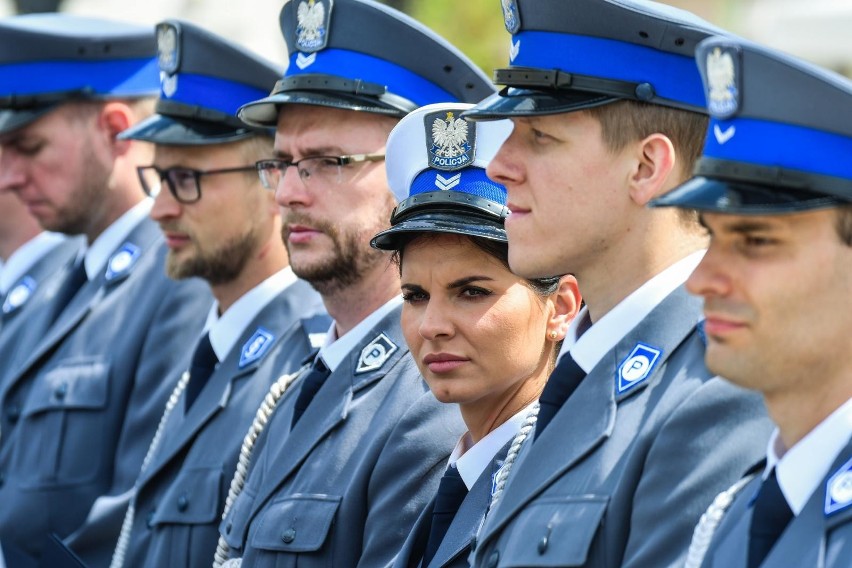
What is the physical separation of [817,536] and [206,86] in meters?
3.40

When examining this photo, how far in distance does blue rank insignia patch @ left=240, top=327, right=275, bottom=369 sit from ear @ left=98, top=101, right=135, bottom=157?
158cm

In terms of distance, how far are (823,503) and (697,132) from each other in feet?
3.13

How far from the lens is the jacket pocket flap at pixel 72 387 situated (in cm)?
582

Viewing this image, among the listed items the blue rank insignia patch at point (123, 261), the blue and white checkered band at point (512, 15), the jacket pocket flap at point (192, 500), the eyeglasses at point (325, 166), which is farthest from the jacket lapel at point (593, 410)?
the blue rank insignia patch at point (123, 261)

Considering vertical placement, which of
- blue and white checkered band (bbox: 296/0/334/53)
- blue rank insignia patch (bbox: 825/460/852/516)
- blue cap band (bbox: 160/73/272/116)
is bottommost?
blue cap band (bbox: 160/73/272/116)

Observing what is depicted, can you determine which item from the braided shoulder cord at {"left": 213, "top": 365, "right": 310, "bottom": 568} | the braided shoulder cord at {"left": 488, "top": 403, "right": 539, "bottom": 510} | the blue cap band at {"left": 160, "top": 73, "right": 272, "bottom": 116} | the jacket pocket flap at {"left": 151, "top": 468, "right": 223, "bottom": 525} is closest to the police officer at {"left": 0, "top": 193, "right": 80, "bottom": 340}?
the blue cap band at {"left": 160, "top": 73, "right": 272, "bottom": 116}

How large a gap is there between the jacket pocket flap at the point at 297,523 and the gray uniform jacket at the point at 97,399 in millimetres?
1506

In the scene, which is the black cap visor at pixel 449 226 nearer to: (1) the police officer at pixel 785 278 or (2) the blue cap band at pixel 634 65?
(2) the blue cap band at pixel 634 65

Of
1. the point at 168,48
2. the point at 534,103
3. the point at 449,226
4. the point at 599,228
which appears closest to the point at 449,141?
the point at 449,226

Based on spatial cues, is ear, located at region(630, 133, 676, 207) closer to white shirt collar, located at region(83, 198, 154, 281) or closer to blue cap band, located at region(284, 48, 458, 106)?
blue cap band, located at region(284, 48, 458, 106)

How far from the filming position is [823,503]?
2.61 metres

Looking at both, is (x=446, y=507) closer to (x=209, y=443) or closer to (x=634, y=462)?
(x=634, y=462)

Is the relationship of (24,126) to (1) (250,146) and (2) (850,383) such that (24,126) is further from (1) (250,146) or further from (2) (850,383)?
(2) (850,383)

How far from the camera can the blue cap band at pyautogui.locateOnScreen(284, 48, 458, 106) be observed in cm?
462
